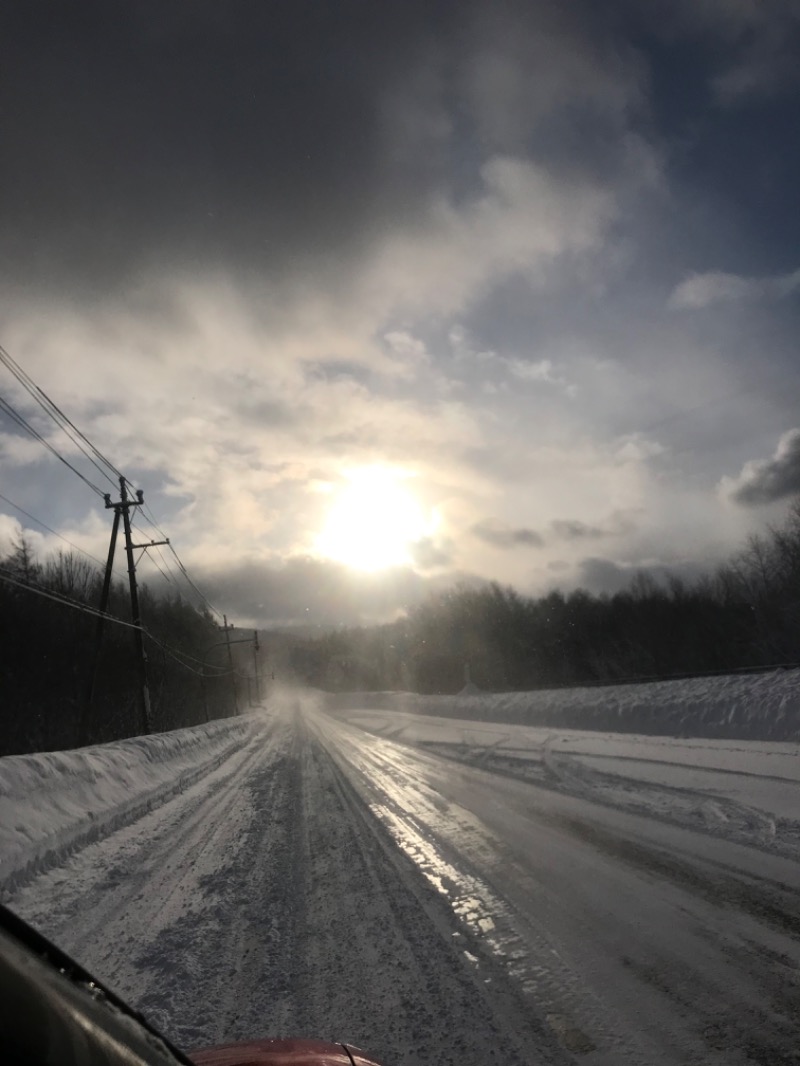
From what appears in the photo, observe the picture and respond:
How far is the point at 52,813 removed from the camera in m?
8.73

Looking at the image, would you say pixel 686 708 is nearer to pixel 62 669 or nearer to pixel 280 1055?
pixel 280 1055

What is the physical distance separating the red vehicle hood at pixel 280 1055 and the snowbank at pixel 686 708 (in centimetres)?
1521

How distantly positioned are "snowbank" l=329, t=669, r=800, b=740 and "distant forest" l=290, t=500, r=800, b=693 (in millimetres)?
30892

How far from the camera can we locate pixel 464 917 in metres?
5.01

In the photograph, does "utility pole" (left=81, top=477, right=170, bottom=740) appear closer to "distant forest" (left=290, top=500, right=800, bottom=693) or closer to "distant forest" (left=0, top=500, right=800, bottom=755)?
"distant forest" (left=0, top=500, right=800, bottom=755)

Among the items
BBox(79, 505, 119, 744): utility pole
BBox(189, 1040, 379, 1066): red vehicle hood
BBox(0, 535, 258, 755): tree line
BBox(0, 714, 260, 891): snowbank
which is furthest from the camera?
BBox(0, 535, 258, 755): tree line

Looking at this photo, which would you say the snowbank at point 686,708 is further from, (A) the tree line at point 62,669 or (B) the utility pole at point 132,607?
(A) the tree line at point 62,669

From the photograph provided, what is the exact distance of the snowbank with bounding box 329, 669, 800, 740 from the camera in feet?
51.2

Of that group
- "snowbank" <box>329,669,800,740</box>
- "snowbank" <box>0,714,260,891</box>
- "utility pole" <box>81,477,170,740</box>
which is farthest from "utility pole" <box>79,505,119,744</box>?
"snowbank" <box>329,669,800,740</box>

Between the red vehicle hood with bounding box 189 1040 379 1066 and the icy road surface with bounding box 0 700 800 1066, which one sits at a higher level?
the red vehicle hood with bounding box 189 1040 379 1066

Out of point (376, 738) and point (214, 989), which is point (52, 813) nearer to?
point (214, 989)

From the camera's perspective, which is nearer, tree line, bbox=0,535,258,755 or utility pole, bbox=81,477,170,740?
utility pole, bbox=81,477,170,740

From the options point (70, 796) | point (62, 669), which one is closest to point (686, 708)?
point (70, 796)

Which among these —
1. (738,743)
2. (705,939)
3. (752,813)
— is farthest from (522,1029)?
(738,743)
